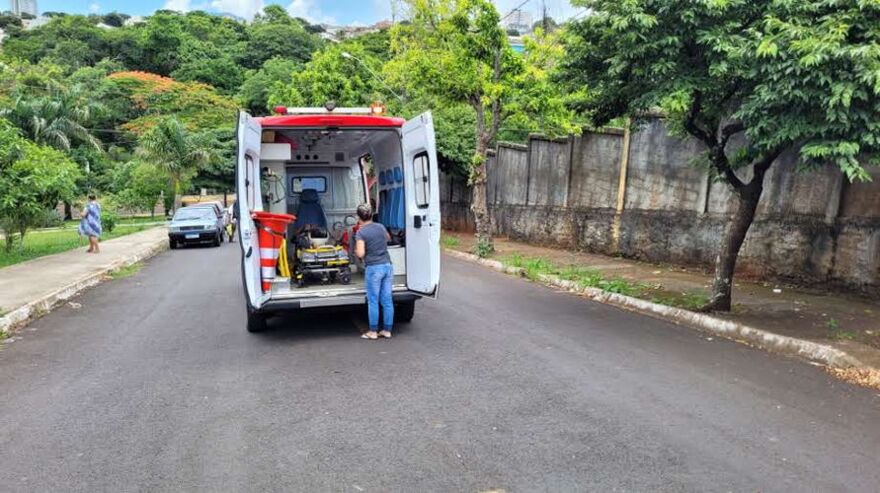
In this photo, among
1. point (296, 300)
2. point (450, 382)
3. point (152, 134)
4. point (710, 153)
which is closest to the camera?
point (450, 382)

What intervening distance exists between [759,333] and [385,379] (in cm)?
439

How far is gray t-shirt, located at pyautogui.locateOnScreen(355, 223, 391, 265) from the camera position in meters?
7.27

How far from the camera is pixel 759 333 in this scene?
23.2 feet

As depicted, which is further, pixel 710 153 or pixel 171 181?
pixel 171 181

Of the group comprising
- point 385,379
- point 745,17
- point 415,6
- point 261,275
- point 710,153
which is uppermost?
point 415,6

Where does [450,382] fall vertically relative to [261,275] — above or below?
below

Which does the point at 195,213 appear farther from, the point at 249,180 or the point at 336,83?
the point at 249,180

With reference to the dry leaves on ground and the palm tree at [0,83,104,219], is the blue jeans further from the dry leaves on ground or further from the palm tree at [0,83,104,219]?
the palm tree at [0,83,104,219]

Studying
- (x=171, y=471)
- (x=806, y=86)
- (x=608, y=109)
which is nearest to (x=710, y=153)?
(x=608, y=109)

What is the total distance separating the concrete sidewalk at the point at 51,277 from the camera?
29.7 ft

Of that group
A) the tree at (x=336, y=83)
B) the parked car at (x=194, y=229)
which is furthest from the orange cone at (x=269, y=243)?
the tree at (x=336, y=83)

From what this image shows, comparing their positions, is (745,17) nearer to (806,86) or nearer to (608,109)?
(806,86)

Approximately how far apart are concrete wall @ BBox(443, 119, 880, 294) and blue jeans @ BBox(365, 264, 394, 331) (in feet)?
16.9

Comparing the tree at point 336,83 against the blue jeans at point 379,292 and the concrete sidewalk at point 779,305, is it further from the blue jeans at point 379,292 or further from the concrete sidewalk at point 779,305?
the blue jeans at point 379,292
